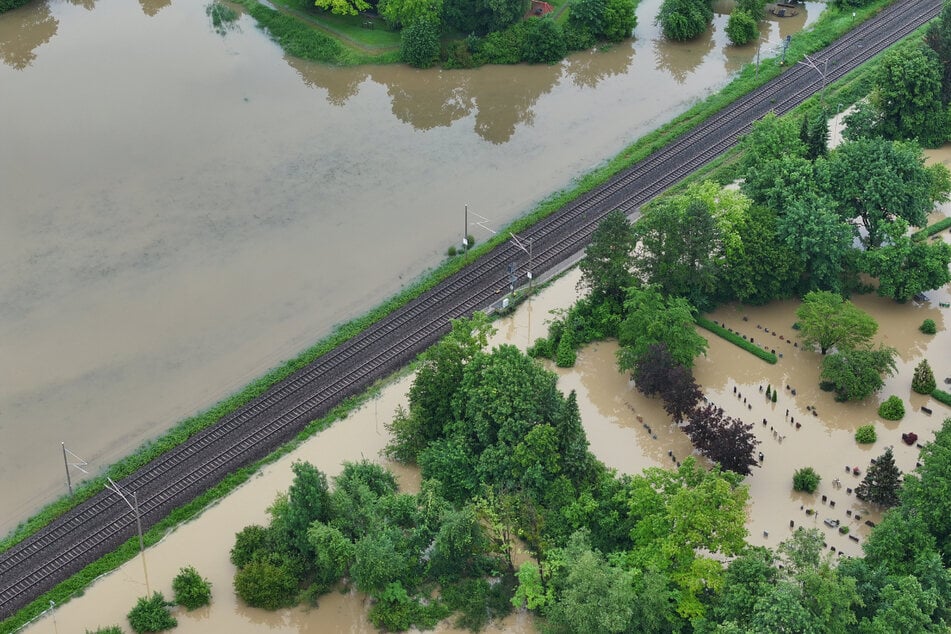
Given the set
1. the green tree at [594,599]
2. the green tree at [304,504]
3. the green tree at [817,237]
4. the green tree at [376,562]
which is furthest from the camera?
the green tree at [817,237]

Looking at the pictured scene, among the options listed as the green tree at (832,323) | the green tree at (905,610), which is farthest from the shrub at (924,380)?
the green tree at (905,610)

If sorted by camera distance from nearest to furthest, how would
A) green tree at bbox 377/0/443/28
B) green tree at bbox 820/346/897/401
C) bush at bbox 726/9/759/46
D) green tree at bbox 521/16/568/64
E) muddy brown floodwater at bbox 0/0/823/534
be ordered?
1. green tree at bbox 820/346/897/401
2. muddy brown floodwater at bbox 0/0/823/534
3. green tree at bbox 377/0/443/28
4. green tree at bbox 521/16/568/64
5. bush at bbox 726/9/759/46

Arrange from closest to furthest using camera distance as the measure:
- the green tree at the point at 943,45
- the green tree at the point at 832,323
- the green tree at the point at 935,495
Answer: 1. the green tree at the point at 935,495
2. the green tree at the point at 832,323
3. the green tree at the point at 943,45

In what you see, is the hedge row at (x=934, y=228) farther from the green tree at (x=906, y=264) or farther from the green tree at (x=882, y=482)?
the green tree at (x=882, y=482)

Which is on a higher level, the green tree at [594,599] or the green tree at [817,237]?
the green tree at [817,237]

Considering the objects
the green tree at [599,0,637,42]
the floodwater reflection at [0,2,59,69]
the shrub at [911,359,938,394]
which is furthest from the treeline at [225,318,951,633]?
the floodwater reflection at [0,2,59,69]

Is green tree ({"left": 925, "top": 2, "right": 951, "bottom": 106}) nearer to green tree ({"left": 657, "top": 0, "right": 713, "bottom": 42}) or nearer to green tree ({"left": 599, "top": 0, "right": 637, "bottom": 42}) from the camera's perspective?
green tree ({"left": 657, "top": 0, "right": 713, "bottom": 42})

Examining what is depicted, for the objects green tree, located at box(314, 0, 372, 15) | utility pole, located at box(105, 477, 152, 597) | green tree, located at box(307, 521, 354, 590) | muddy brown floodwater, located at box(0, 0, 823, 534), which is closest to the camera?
green tree, located at box(307, 521, 354, 590)

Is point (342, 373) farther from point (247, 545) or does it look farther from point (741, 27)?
point (741, 27)
